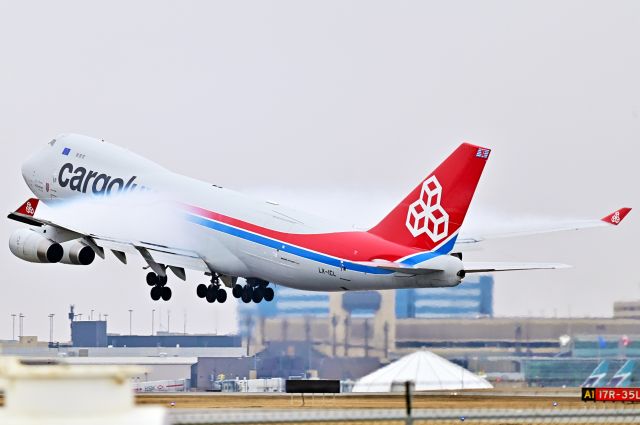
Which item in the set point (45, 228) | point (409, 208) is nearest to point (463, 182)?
point (409, 208)

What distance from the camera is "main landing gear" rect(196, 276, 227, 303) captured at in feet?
199

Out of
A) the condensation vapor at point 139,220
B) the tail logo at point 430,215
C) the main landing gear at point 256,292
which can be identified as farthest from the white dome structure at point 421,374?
the condensation vapor at point 139,220

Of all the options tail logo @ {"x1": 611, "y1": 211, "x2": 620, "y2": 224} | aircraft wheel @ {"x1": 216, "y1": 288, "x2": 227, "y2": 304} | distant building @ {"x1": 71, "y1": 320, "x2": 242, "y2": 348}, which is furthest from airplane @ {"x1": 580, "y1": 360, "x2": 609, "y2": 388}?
distant building @ {"x1": 71, "y1": 320, "x2": 242, "y2": 348}

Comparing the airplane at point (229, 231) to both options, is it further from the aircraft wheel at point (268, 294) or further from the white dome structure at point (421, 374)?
the white dome structure at point (421, 374)

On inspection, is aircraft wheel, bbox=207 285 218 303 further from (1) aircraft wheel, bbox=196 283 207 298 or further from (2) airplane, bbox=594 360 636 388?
(2) airplane, bbox=594 360 636 388

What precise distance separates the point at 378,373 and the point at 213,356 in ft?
77.4

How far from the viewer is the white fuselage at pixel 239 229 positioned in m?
50.1

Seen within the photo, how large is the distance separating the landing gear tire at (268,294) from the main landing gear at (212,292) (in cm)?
237

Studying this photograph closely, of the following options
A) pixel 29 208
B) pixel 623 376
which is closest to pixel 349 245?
pixel 29 208

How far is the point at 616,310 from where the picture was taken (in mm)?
59000

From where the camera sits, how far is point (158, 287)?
197 ft

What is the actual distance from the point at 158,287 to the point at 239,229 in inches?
213

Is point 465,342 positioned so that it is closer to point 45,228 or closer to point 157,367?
point 45,228

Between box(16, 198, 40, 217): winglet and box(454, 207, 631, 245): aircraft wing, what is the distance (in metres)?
18.4
